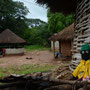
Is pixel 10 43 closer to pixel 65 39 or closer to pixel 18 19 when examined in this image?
pixel 18 19

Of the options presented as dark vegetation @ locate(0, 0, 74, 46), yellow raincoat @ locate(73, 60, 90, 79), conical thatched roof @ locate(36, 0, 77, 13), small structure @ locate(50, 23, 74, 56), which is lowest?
yellow raincoat @ locate(73, 60, 90, 79)

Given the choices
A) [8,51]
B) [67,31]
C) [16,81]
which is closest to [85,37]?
[16,81]

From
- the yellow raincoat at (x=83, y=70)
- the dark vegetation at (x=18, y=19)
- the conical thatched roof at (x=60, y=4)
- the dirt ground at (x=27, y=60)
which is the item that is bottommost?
the dirt ground at (x=27, y=60)

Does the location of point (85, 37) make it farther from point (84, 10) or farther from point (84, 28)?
point (84, 10)

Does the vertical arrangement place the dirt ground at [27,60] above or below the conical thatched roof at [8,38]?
below

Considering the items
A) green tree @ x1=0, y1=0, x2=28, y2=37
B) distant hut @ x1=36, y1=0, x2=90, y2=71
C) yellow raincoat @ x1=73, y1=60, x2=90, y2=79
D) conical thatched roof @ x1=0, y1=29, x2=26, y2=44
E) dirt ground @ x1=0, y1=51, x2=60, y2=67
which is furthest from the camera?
green tree @ x1=0, y1=0, x2=28, y2=37

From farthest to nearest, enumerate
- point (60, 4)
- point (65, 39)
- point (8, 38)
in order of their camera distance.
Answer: point (8, 38)
point (65, 39)
point (60, 4)

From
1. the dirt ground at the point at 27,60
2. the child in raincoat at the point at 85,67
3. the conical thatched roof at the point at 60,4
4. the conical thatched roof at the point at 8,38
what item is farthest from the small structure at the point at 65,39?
the child in raincoat at the point at 85,67

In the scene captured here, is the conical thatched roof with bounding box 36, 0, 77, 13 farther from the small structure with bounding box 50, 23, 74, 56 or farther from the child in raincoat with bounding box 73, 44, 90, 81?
the small structure with bounding box 50, 23, 74, 56

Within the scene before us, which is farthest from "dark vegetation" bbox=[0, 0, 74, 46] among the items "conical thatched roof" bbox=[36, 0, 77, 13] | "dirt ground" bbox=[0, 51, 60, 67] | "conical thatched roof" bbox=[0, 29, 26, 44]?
"conical thatched roof" bbox=[36, 0, 77, 13]

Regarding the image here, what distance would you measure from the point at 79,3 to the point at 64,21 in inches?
819

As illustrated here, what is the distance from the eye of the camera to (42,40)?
116ft

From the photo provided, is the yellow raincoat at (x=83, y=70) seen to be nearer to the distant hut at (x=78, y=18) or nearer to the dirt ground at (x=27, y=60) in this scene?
the distant hut at (x=78, y=18)

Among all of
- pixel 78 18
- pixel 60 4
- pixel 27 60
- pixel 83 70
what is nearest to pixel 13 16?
pixel 27 60
